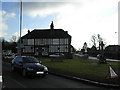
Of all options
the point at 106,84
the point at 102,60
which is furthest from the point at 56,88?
the point at 102,60

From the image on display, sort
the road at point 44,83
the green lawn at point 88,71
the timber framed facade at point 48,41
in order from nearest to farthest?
the road at point 44,83 < the green lawn at point 88,71 < the timber framed facade at point 48,41

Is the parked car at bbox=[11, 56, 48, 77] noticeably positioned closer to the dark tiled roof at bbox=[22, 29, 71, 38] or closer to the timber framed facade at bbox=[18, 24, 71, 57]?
the timber framed facade at bbox=[18, 24, 71, 57]

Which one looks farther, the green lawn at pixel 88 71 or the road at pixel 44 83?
the green lawn at pixel 88 71

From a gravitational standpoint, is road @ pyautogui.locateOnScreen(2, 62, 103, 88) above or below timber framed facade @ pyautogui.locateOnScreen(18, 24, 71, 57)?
below

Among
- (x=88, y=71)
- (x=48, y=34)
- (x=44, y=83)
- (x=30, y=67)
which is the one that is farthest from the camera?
(x=48, y=34)

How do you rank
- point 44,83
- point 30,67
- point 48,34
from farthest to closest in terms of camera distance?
point 48,34
point 30,67
point 44,83

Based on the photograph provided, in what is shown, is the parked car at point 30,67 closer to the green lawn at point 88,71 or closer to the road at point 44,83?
the road at point 44,83

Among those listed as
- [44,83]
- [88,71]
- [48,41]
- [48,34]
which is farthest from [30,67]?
[48,34]

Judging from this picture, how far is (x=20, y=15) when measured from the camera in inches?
1421

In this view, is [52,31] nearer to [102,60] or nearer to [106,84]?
[102,60]

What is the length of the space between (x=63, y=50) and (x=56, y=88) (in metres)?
79.2

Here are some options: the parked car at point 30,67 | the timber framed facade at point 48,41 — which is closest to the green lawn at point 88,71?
the parked car at point 30,67

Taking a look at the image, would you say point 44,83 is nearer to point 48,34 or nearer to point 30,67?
point 30,67

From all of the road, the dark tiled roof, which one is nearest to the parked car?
the road
